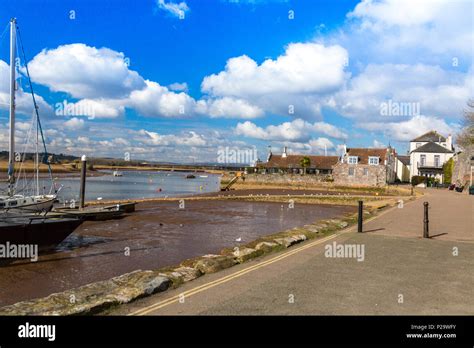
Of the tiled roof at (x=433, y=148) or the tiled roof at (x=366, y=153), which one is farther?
the tiled roof at (x=433, y=148)

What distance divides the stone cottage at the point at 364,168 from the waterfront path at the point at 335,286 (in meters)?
60.2

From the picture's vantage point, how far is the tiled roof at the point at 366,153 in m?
72.2

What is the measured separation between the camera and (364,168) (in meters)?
72.3

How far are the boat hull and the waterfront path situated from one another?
10.4 metres

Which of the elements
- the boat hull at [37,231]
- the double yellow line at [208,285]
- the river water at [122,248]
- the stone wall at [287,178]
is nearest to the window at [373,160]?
the stone wall at [287,178]

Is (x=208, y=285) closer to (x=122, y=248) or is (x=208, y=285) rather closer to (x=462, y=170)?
(x=122, y=248)

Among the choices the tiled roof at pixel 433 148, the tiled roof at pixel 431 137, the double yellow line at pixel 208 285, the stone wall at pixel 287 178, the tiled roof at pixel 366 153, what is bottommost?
the double yellow line at pixel 208 285

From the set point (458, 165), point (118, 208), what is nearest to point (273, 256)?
point (118, 208)

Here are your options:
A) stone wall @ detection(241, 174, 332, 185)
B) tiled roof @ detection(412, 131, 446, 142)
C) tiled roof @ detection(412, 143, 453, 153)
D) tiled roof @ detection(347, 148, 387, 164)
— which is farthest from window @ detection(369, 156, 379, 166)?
tiled roof @ detection(412, 131, 446, 142)

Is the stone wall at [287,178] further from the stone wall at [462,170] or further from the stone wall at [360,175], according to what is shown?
the stone wall at [462,170]

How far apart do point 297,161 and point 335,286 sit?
8368cm

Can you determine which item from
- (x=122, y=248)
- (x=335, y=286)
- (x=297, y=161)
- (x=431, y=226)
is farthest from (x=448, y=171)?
(x=335, y=286)
